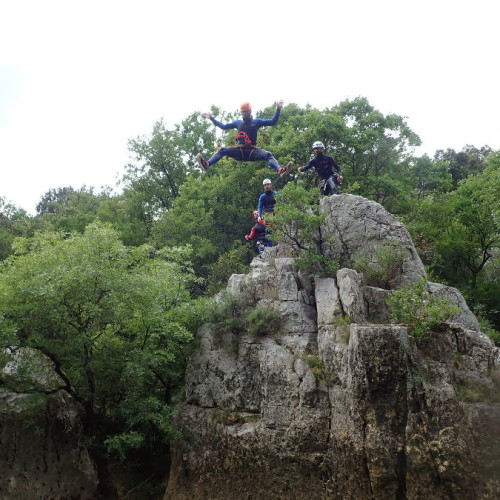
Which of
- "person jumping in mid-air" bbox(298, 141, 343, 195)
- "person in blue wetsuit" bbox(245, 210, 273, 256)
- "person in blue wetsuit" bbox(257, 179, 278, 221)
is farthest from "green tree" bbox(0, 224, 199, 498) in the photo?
"person jumping in mid-air" bbox(298, 141, 343, 195)

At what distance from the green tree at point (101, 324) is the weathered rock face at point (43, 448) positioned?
519mm

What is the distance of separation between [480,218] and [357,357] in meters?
10.2

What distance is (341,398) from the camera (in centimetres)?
1055

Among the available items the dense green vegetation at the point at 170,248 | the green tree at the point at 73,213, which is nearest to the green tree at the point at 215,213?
the dense green vegetation at the point at 170,248

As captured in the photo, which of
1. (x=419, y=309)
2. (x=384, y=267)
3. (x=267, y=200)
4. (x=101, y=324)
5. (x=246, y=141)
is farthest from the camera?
(x=267, y=200)

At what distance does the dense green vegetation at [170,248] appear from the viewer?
36.8 feet


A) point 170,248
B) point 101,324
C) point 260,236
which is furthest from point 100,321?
point 260,236

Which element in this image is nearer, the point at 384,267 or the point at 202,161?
the point at 384,267

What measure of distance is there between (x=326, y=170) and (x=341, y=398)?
8.98 meters

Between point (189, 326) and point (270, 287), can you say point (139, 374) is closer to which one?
point (189, 326)

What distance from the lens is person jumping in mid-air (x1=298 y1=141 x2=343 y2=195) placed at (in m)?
16.3

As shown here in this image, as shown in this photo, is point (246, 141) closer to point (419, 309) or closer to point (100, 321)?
point (100, 321)

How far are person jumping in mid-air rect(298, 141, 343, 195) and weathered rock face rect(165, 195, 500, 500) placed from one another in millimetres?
2042

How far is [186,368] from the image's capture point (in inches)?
522
